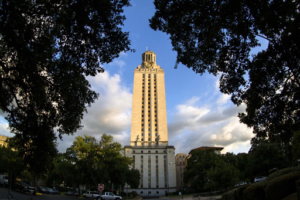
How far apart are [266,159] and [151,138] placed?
5047 cm

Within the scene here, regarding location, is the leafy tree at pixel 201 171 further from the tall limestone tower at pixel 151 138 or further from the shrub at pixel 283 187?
the shrub at pixel 283 187

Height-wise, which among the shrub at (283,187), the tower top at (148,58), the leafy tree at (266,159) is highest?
the tower top at (148,58)

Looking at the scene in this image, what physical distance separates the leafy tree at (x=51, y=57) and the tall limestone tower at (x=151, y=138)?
231 ft

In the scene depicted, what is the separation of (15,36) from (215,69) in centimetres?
942

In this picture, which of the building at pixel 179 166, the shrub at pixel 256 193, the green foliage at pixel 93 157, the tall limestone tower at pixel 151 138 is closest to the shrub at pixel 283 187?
the shrub at pixel 256 193

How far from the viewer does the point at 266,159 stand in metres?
46.6

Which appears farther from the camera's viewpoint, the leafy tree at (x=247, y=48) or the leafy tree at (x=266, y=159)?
the leafy tree at (x=266, y=159)

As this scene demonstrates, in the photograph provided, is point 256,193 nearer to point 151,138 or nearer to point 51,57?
point 51,57

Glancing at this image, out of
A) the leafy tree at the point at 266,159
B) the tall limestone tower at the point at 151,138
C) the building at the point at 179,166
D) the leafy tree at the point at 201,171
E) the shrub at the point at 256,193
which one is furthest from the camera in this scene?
the building at the point at 179,166

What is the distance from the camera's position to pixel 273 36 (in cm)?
964

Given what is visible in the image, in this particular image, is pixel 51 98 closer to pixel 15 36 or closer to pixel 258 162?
pixel 15 36

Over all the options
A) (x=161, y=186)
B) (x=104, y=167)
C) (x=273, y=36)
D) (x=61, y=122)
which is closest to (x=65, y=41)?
(x=61, y=122)

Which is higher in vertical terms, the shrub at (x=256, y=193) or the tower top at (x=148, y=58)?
the tower top at (x=148, y=58)

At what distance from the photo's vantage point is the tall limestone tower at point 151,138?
83.1m
